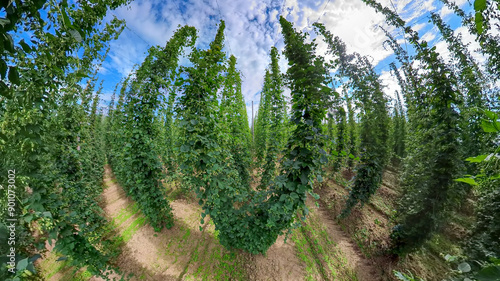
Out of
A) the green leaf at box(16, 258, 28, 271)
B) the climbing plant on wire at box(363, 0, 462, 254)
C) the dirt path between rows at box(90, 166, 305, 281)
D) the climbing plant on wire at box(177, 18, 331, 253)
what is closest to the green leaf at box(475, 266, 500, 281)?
the climbing plant on wire at box(177, 18, 331, 253)

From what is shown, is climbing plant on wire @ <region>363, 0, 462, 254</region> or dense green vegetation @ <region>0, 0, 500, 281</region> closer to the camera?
dense green vegetation @ <region>0, 0, 500, 281</region>

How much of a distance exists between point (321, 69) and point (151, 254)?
660 centimetres

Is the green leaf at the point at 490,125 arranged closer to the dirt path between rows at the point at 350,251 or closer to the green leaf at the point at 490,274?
the green leaf at the point at 490,274

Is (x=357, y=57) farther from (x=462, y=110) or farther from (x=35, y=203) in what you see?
(x=35, y=203)

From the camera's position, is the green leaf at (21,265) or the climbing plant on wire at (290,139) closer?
the green leaf at (21,265)

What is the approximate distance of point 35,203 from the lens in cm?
249

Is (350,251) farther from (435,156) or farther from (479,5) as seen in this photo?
(479,5)

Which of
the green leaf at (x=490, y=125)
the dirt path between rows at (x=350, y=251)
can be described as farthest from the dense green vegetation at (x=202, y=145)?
the dirt path between rows at (x=350, y=251)

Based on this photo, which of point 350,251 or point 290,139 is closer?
point 290,139

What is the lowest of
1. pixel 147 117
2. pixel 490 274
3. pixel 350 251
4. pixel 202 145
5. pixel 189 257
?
pixel 189 257

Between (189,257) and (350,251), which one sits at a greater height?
(350,251)

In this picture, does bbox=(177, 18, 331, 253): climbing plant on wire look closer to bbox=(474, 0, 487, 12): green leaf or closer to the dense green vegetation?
the dense green vegetation

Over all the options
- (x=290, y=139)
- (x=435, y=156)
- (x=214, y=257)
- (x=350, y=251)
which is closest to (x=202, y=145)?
(x=290, y=139)

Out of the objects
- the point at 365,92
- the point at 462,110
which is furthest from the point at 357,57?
the point at 462,110
